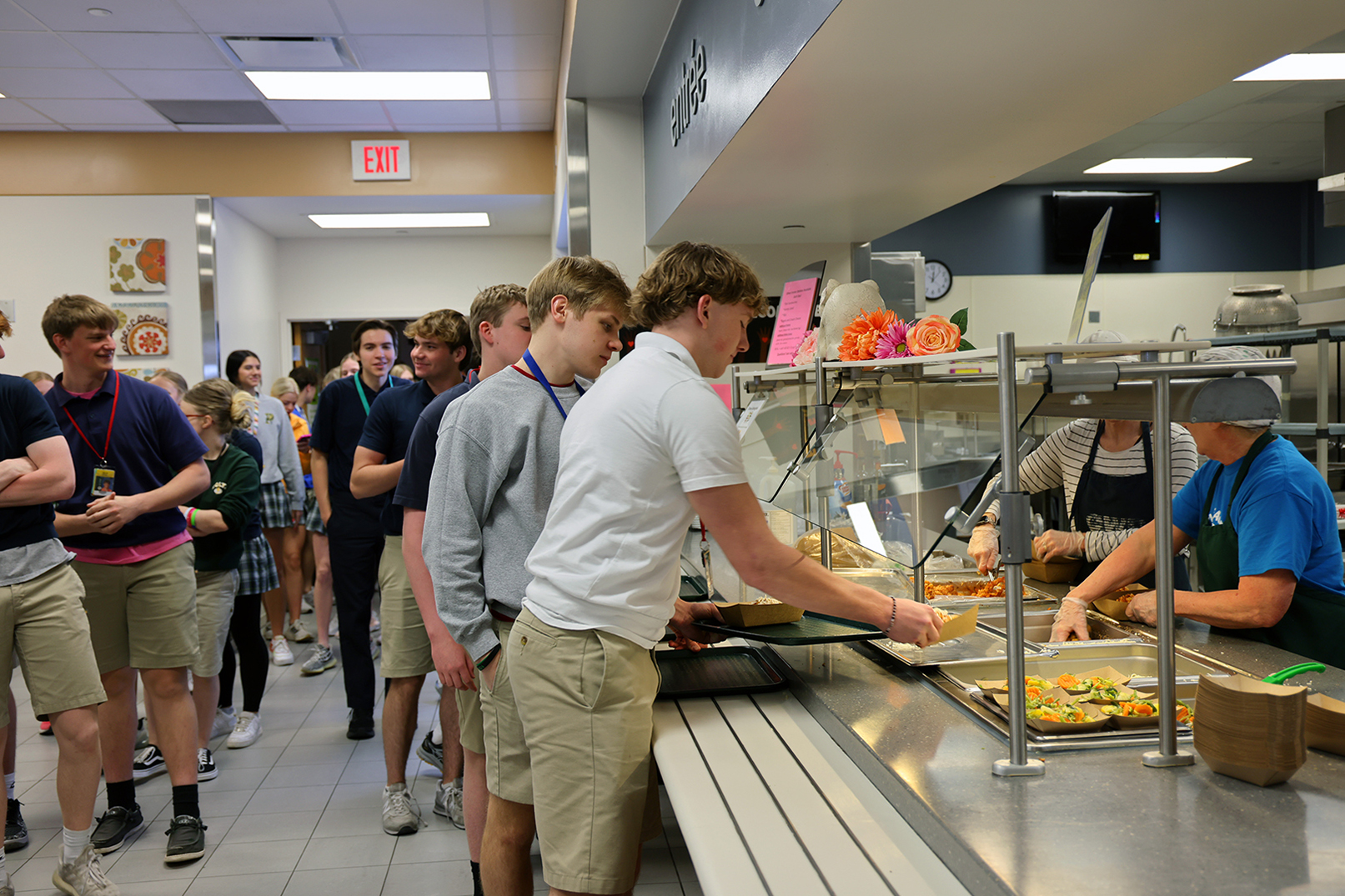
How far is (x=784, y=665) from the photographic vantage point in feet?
6.76

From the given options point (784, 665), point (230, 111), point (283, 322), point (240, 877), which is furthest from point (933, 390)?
point (283, 322)

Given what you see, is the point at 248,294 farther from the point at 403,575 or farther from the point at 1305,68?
the point at 1305,68

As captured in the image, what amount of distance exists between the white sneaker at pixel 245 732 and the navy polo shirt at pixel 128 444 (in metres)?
1.27

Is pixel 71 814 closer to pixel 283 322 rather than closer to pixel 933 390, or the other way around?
pixel 933 390

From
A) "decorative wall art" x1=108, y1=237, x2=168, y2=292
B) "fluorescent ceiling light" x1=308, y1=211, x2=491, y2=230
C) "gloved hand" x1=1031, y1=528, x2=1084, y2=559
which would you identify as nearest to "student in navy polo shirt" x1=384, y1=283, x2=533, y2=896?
"gloved hand" x1=1031, y1=528, x2=1084, y2=559

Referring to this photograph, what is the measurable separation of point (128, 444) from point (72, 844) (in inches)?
45.6

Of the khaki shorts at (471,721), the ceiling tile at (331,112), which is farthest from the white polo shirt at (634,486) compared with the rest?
the ceiling tile at (331,112)

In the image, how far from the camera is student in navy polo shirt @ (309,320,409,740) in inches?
145

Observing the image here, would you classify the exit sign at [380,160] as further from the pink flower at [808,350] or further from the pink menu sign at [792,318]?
the pink flower at [808,350]

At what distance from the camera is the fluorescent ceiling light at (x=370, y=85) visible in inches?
235

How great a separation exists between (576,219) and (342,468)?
1.71 meters

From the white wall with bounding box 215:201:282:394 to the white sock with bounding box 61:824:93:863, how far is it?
535 cm

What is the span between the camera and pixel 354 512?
3670mm

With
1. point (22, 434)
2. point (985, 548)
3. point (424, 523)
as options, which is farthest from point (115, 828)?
point (985, 548)
